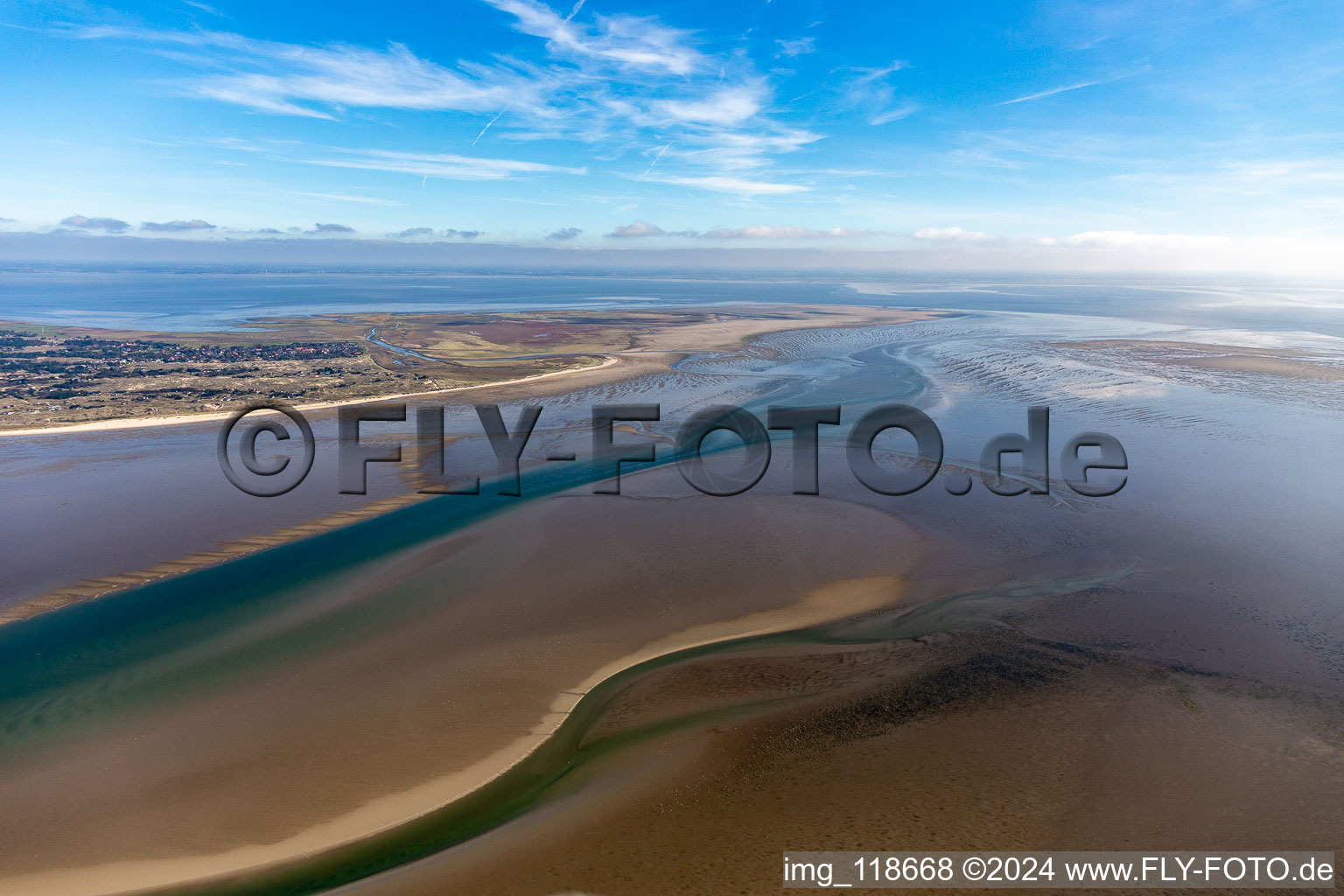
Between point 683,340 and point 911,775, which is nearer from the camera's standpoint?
point 911,775

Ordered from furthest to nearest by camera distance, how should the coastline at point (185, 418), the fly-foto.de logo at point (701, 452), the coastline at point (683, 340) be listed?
1. the coastline at point (683, 340)
2. the coastline at point (185, 418)
3. the fly-foto.de logo at point (701, 452)

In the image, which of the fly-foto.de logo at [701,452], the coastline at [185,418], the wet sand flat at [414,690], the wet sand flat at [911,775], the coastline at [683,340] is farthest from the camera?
the coastline at [683,340]

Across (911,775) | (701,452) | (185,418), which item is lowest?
(911,775)

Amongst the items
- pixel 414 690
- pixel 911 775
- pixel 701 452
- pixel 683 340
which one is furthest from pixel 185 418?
pixel 683 340

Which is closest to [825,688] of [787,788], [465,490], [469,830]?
[787,788]

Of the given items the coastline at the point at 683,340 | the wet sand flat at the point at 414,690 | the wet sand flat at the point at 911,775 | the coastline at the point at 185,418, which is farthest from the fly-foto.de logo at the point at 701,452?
the wet sand flat at the point at 911,775

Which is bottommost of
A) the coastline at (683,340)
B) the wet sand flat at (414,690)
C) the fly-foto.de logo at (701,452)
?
the wet sand flat at (414,690)

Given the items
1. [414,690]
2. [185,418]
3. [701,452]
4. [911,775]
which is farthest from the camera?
[185,418]

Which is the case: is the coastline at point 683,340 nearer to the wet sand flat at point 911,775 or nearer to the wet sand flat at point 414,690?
the wet sand flat at point 414,690

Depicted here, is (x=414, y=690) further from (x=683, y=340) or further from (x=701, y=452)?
(x=683, y=340)

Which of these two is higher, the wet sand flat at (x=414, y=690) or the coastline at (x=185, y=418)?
the coastline at (x=185, y=418)

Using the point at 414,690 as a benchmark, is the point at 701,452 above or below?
above
